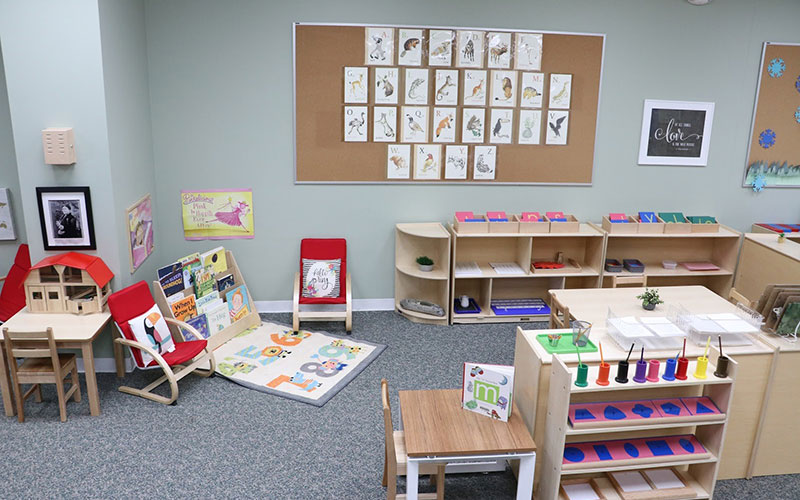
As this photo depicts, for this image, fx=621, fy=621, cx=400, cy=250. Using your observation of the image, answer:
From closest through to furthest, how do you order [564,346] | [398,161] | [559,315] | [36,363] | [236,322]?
[564,346] < [36,363] < [559,315] < [236,322] < [398,161]

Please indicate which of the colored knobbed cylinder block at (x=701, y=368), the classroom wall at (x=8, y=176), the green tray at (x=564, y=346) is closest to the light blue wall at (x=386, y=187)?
the classroom wall at (x=8, y=176)

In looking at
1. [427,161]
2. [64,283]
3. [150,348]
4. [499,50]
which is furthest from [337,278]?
[499,50]

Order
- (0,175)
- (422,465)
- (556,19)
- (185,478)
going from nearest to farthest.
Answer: (422,465)
(185,478)
(0,175)
(556,19)

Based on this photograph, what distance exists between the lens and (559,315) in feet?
15.5

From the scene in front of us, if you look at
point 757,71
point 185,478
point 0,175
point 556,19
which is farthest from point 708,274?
point 0,175

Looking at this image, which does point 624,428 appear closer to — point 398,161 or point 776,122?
point 398,161

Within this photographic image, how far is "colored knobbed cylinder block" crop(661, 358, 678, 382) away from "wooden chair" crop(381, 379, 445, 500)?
49.0 inches

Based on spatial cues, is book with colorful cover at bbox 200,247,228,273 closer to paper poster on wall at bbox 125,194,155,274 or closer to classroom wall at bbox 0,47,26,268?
paper poster on wall at bbox 125,194,155,274

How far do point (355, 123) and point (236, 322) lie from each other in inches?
83.0

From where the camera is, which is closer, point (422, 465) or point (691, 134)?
point (422, 465)

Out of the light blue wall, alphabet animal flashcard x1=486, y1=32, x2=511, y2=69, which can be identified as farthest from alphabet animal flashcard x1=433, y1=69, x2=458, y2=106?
the light blue wall

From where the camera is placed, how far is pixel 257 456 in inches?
154

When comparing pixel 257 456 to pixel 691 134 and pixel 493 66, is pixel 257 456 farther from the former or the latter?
pixel 691 134

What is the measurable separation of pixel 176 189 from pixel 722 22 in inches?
212
